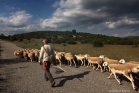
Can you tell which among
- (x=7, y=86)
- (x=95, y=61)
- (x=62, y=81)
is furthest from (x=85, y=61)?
(x=7, y=86)

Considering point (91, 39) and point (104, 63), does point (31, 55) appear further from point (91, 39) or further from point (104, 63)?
point (91, 39)

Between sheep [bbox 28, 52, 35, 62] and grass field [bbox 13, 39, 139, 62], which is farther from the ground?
sheep [bbox 28, 52, 35, 62]

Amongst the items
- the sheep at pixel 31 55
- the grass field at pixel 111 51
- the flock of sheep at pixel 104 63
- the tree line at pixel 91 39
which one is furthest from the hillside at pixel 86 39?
the flock of sheep at pixel 104 63

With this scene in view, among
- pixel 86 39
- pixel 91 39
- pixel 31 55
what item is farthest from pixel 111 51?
pixel 86 39

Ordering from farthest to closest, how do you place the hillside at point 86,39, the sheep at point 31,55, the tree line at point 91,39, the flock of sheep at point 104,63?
the hillside at point 86,39, the tree line at point 91,39, the sheep at point 31,55, the flock of sheep at point 104,63

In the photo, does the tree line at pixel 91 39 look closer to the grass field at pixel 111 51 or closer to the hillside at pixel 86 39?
the hillside at pixel 86 39

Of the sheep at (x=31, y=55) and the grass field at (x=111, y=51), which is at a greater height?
the sheep at (x=31, y=55)

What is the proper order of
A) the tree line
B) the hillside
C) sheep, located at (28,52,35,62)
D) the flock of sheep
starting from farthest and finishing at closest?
the hillside < the tree line < sheep, located at (28,52,35,62) < the flock of sheep

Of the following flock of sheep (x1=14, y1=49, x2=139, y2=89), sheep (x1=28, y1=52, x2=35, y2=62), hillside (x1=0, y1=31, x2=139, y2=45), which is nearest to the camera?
flock of sheep (x1=14, y1=49, x2=139, y2=89)

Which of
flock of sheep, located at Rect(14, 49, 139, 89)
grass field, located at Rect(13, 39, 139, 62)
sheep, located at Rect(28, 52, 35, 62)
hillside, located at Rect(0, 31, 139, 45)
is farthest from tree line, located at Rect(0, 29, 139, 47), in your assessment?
flock of sheep, located at Rect(14, 49, 139, 89)

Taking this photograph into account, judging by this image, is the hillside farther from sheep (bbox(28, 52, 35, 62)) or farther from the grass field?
sheep (bbox(28, 52, 35, 62))

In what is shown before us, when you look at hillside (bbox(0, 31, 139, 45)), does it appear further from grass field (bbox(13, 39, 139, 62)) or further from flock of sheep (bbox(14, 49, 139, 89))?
flock of sheep (bbox(14, 49, 139, 89))

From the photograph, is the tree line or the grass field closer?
the grass field

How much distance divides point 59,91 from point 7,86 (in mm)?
2747
